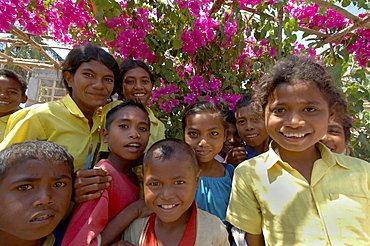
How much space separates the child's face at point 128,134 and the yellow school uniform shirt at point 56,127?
161 mm

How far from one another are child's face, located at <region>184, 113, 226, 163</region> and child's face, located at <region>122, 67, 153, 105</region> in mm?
585

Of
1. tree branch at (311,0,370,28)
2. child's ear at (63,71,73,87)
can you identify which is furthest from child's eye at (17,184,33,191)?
tree branch at (311,0,370,28)

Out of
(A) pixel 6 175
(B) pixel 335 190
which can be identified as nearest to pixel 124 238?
(A) pixel 6 175

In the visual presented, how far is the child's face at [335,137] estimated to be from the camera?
6.16 feet

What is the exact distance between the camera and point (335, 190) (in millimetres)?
1220

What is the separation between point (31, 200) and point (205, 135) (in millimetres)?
1115

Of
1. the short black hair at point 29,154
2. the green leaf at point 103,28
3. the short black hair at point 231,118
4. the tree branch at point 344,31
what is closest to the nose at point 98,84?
the short black hair at point 29,154

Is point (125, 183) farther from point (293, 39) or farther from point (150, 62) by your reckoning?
point (293, 39)

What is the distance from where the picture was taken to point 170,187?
134 centimetres

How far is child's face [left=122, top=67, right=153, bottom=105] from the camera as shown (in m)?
2.22

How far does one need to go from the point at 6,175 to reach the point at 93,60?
3.13 ft

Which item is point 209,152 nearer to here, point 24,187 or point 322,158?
point 322,158

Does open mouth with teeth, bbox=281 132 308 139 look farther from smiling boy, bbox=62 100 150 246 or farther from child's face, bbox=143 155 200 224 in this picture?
smiling boy, bbox=62 100 150 246

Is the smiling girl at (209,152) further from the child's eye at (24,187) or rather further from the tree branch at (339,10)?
the tree branch at (339,10)
